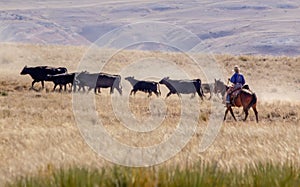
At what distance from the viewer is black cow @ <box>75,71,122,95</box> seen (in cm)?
3550

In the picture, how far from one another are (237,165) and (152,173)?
248 centimetres

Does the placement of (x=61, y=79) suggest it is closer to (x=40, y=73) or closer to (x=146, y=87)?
(x=40, y=73)

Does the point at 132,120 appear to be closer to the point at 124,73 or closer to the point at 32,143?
the point at 32,143

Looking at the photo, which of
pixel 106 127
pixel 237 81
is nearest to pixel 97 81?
pixel 237 81

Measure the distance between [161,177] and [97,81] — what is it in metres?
27.0

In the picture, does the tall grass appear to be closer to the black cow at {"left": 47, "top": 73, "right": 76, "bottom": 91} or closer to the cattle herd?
the cattle herd

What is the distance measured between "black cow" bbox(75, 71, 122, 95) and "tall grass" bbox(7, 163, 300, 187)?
24.2 m

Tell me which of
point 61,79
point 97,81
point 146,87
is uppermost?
point 61,79

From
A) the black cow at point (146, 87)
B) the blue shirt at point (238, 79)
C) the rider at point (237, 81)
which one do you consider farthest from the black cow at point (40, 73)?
the blue shirt at point (238, 79)

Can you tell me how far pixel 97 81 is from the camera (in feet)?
119

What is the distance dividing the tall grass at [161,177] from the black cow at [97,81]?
2421 centimetres

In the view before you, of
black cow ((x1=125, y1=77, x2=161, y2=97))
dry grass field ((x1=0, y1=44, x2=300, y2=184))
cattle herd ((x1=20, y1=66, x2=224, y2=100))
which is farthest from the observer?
black cow ((x1=125, y1=77, x2=161, y2=97))

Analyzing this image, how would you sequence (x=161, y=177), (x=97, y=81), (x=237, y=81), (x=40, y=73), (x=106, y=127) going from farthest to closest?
(x=40, y=73)
(x=97, y=81)
(x=237, y=81)
(x=106, y=127)
(x=161, y=177)

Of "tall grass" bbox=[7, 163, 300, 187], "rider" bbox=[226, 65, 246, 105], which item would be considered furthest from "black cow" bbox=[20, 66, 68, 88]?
"tall grass" bbox=[7, 163, 300, 187]
